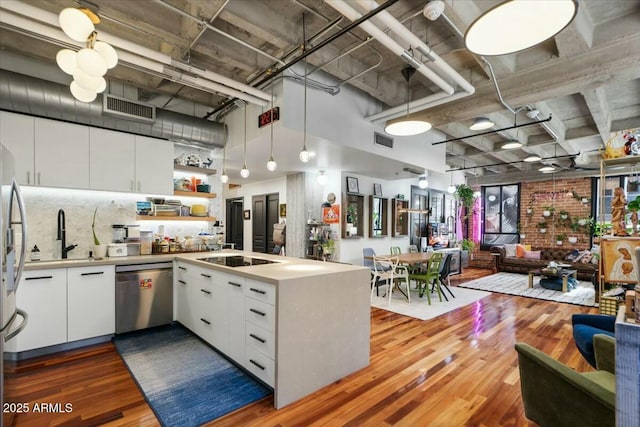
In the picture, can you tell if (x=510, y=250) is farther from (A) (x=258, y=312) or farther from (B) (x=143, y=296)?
(B) (x=143, y=296)

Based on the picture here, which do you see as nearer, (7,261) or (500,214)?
(7,261)

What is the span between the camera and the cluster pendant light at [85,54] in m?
1.65

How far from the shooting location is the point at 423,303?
5.32m

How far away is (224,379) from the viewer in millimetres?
2627

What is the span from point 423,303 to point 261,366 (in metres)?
3.72

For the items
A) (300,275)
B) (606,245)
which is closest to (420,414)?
(300,275)

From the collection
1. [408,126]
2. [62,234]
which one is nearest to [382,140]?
[408,126]

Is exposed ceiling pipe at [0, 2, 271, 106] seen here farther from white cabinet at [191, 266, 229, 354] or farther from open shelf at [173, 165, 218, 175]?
white cabinet at [191, 266, 229, 354]

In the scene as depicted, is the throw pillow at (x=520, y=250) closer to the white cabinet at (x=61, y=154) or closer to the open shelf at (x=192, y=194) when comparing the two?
the open shelf at (x=192, y=194)

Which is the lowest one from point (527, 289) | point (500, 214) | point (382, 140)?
point (527, 289)

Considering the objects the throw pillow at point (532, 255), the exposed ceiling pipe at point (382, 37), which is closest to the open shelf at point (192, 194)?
the exposed ceiling pipe at point (382, 37)

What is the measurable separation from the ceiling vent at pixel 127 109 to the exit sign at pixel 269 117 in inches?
53.3

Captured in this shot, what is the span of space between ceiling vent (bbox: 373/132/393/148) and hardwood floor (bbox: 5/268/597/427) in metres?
2.75

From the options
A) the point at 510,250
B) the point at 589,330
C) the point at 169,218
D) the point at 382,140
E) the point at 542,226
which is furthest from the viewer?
the point at 542,226
